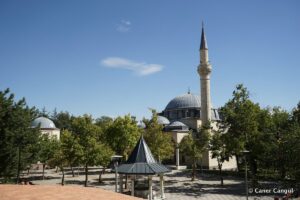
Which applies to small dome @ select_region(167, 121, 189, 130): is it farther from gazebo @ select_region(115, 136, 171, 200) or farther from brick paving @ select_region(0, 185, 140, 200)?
A: brick paving @ select_region(0, 185, 140, 200)

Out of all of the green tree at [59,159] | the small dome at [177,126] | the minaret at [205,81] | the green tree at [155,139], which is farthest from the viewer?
the small dome at [177,126]

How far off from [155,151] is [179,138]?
860 inches

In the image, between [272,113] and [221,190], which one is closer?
[221,190]

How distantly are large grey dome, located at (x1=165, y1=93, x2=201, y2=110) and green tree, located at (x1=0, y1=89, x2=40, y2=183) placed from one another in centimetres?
4177

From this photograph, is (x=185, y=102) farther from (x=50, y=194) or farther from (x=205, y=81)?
(x=50, y=194)

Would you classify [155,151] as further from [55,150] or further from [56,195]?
[56,195]

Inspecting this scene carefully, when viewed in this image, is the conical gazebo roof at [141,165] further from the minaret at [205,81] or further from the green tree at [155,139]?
the minaret at [205,81]

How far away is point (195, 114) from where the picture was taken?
65.2m

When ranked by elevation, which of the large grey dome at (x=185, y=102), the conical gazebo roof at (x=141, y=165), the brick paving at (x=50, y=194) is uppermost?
the large grey dome at (x=185, y=102)

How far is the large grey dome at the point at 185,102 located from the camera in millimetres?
65625

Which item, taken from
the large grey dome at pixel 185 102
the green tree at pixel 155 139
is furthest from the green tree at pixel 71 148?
the large grey dome at pixel 185 102

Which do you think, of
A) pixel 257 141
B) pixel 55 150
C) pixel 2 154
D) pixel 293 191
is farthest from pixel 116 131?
pixel 293 191

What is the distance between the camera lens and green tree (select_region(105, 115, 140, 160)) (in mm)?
34719

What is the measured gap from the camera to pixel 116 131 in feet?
115
